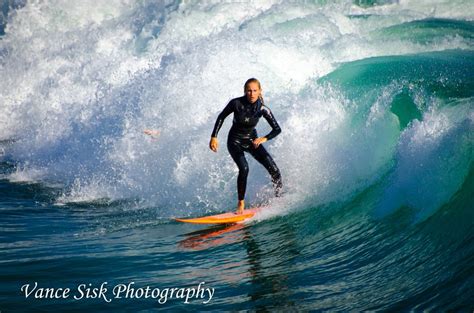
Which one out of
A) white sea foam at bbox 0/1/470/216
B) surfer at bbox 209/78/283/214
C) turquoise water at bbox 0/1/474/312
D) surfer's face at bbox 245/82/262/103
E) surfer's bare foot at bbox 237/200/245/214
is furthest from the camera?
white sea foam at bbox 0/1/470/216

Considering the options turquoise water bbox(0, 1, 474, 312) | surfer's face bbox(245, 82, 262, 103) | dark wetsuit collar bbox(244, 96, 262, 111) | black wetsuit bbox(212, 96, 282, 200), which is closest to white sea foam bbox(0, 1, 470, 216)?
turquoise water bbox(0, 1, 474, 312)

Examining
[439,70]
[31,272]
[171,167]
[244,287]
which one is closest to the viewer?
[244,287]

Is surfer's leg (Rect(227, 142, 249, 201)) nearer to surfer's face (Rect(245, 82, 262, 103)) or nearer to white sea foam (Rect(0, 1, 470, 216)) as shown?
surfer's face (Rect(245, 82, 262, 103))

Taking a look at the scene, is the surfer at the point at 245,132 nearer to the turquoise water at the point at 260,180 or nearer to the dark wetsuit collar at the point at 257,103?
the dark wetsuit collar at the point at 257,103

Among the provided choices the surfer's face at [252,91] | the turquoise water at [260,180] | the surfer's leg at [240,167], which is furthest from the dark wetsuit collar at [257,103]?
the turquoise water at [260,180]

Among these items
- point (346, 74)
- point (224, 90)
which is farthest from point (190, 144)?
point (346, 74)

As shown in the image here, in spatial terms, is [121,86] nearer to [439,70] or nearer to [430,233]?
[439,70]

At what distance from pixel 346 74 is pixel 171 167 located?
4.20 metres

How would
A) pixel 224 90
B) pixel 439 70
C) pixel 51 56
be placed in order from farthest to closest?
pixel 51 56
pixel 224 90
pixel 439 70

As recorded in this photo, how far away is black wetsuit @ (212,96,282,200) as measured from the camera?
750cm

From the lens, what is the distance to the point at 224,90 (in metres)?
11.2

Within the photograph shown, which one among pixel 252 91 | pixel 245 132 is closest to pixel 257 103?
pixel 252 91

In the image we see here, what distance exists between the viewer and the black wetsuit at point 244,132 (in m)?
7.50

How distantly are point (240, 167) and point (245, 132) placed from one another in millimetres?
486
